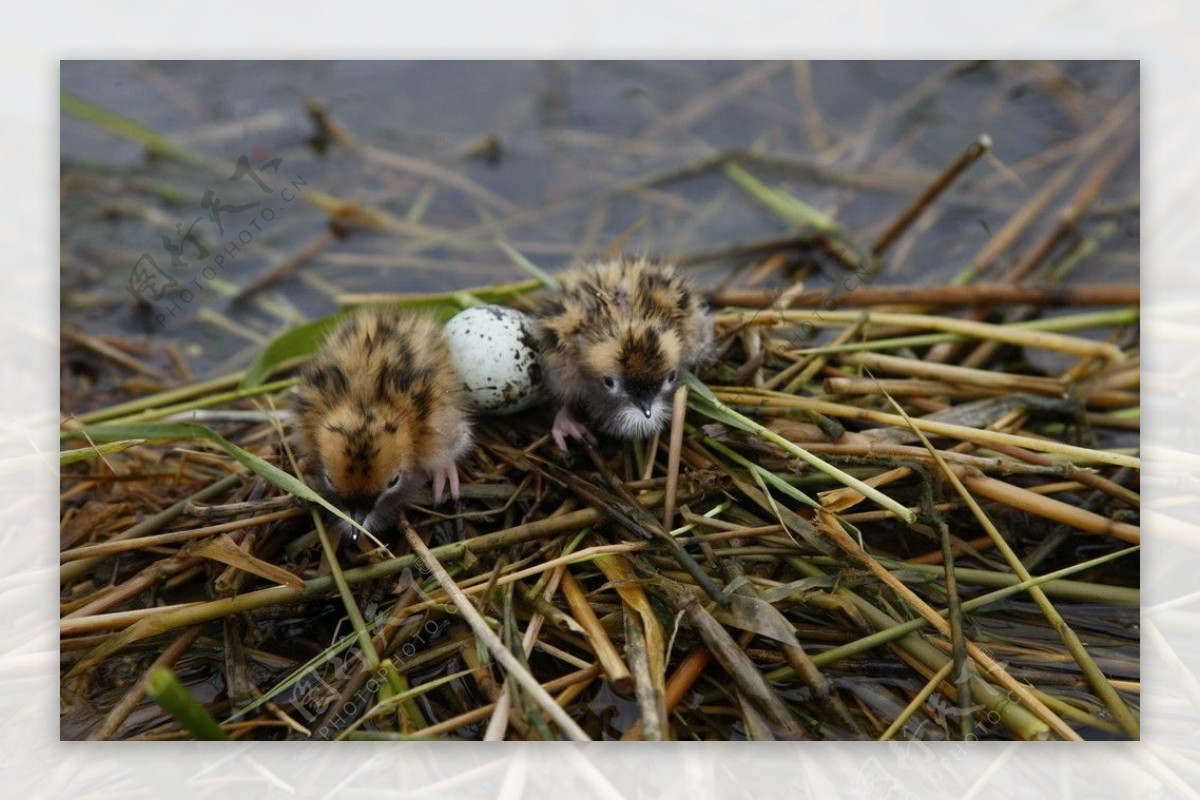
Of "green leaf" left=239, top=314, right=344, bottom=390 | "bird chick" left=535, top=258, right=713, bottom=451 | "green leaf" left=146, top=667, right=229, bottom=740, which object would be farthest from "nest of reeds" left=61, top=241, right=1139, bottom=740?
"green leaf" left=239, top=314, right=344, bottom=390

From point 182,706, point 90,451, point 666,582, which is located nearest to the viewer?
point 182,706

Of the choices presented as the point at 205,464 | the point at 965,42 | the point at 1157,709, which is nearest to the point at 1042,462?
the point at 1157,709

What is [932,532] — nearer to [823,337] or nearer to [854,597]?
[854,597]
